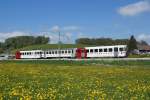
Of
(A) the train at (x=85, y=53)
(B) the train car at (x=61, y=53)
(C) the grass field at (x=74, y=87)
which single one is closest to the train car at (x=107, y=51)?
(A) the train at (x=85, y=53)

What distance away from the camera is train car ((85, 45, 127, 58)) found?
8094cm

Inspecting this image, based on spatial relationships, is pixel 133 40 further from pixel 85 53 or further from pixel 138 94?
pixel 138 94

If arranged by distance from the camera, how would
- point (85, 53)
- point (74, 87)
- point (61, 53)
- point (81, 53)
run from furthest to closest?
point (61, 53)
point (81, 53)
point (85, 53)
point (74, 87)

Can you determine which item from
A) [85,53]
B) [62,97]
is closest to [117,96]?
Answer: [62,97]

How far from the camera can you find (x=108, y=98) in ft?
40.5

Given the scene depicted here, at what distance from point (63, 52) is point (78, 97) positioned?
8700 cm

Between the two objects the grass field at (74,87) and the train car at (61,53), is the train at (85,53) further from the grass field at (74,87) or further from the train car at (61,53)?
the grass field at (74,87)

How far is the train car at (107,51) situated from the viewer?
3187 inches

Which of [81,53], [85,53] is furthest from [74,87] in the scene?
[81,53]

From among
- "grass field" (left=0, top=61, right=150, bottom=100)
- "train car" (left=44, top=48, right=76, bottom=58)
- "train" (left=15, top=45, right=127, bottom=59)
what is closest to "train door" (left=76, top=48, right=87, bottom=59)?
"train" (left=15, top=45, right=127, bottom=59)

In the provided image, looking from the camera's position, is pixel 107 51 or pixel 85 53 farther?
pixel 85 53

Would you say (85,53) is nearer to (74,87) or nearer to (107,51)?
(107,51)

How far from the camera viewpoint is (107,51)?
83625 mm

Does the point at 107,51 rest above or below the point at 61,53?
above
